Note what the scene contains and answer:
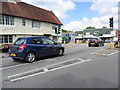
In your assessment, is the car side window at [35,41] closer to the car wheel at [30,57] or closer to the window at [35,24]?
the car wheel at [30,57]

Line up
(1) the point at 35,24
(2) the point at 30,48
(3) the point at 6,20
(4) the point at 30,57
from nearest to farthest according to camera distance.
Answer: (2) the point at 30,48 < (4) the point at 30,57 < (3) the point at 6,20 < (1) the point at 35,24

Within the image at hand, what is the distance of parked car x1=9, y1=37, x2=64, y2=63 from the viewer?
6886 mm

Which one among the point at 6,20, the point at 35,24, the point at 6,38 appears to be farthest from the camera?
the point at 35,24

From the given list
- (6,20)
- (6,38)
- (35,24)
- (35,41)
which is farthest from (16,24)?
(35,41)

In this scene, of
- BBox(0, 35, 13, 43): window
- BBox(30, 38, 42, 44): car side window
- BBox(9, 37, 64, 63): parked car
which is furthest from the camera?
BBox(0, 35, 13, 43): window

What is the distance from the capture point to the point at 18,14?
1728 centimetres

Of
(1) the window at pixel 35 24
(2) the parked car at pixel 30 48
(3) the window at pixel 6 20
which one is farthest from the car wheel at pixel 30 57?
(1) the window at pixel 35 24

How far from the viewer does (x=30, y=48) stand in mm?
7078

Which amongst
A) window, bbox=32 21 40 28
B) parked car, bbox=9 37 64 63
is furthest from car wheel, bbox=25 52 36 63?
window, bbox=32 21 40 28

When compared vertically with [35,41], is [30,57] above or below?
below

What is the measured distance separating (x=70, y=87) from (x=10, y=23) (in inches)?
613

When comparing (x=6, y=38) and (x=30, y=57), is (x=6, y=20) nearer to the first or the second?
(x=6, y=38)

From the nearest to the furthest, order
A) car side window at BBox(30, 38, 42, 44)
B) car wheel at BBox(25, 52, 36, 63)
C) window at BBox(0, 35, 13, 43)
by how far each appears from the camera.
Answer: car wheel at BBox(25, 52, 36, 63), car side window at BBox(30, 38, 42, 44), window at BBox(0, 35, 13, 43)

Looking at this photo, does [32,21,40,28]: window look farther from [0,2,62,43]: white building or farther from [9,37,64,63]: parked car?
[9,37,64,63]: parked car
